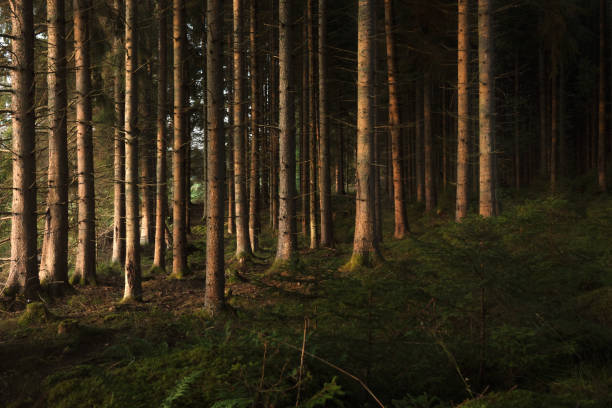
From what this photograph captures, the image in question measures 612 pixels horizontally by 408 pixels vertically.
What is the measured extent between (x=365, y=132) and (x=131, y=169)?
17.5ft

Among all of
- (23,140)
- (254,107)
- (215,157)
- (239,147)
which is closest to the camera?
(215,157)

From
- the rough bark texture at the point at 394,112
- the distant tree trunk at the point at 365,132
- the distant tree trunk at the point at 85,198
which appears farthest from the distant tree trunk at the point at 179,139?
the rough bark texture at the point at 394,112

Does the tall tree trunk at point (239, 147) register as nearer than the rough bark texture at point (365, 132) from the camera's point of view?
No

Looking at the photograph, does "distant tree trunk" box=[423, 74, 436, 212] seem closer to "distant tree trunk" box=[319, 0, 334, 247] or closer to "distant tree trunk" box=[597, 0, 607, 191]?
"distant tree trunk" box=[319, 0, 334, 247]

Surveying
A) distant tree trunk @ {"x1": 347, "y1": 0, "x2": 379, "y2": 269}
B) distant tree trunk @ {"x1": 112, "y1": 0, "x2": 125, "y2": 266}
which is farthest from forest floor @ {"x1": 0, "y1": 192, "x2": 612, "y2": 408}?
distant tree trunk @ {"x1": 112, "y1": 0, "x2": 125, "y2": 266}

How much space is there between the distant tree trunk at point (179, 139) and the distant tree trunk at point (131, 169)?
164 centimetres

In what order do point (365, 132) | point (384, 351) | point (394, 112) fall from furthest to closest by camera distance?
point (394, 112), point (365, 132), point (384, 351)

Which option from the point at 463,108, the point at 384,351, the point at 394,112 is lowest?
the point at 384,351

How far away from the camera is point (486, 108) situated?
11312mm

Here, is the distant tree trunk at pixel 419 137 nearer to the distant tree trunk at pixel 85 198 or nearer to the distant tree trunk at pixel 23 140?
the distant tree trunk at pixel 85 198

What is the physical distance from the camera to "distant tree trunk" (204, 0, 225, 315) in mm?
7199

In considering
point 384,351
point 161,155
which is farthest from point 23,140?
point 384,351

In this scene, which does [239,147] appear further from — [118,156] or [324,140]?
[118,156]

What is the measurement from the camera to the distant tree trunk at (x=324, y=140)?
1385 cm
